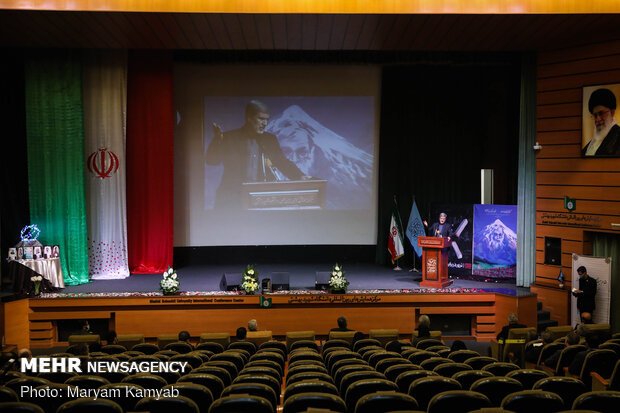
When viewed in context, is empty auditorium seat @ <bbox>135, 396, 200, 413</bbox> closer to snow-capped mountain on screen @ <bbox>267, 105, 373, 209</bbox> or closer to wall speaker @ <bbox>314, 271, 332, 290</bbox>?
wall speaker @ <bbox>314, 271, 332, 290</bbox>

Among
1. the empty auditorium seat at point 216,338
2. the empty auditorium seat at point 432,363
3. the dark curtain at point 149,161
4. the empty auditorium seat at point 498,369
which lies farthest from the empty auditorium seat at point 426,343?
the dark curtain at point 149,161

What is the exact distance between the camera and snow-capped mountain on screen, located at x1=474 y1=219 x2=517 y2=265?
43.1 feet

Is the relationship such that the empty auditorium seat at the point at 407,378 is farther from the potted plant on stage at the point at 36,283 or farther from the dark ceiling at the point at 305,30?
the potted plant on stage at the point at 36,283

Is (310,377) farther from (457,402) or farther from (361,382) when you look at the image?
(457,402)

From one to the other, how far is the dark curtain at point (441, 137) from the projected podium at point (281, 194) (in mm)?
1765

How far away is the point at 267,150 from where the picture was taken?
48.6 ft

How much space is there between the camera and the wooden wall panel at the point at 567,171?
11109mm

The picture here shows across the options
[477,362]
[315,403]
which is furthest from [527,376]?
[315,403]

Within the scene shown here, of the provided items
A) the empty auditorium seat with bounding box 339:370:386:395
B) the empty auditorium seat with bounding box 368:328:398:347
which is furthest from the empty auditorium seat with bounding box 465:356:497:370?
the empty auditorium seat with bounding box 368:328:398:347

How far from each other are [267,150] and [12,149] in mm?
5744

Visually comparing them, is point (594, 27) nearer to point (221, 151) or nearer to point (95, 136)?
point (221, 151)

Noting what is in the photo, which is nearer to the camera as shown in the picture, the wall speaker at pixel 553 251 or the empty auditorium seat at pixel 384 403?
the empty auditorium seat at pixel 384 403

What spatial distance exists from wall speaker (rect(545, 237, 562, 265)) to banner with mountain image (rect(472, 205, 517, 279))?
34.2 inches

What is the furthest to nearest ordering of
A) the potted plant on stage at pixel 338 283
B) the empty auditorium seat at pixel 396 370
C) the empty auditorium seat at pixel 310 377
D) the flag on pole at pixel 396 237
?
the flag on pole at pixel 396 237 < the potted plant on stage at pixel 338 283 < the empty auditorium seat at pixel 396 370 < the empty auditorium seat at pixel 310 377
